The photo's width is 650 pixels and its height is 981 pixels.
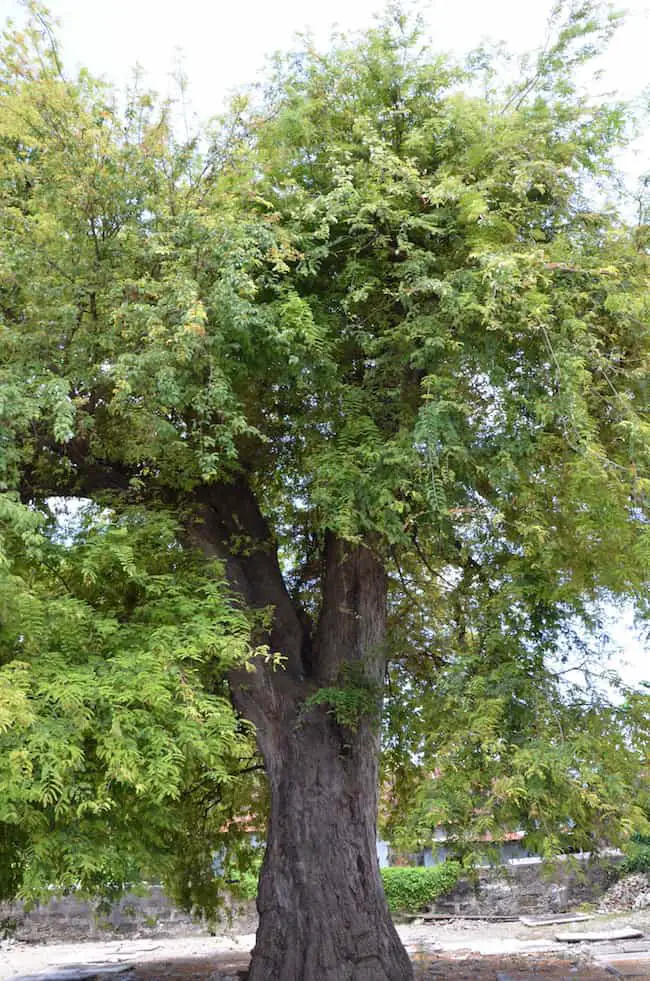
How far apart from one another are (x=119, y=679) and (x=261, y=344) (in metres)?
2.92

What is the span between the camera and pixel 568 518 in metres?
7.32

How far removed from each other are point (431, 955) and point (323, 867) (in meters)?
5.04

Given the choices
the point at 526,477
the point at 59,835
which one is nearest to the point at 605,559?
the point at 526,477

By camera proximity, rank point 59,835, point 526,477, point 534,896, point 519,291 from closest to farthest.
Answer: point 59,835 → point 519,291 → point 526,477 → point 534,896

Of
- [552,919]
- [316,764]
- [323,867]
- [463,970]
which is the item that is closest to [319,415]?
[316,764]

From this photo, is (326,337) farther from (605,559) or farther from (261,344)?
(605,559)

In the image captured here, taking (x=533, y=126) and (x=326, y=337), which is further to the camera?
(x=326, y=337)

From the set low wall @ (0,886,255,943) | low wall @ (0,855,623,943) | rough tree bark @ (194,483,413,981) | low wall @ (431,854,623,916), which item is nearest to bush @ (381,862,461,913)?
low wall @ (431,854,623,916)

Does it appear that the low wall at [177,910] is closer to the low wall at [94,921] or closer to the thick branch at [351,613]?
the low wall at [94,921]

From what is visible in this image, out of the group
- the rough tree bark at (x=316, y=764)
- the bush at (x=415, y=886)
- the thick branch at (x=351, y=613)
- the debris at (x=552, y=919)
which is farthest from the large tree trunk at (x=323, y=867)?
the bush at (x=415, y=886)

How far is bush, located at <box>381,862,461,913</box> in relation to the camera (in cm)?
1597

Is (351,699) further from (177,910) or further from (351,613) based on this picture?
(177,910)

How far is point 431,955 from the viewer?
11.5m

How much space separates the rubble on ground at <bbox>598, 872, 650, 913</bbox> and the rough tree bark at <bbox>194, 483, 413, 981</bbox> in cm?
869
